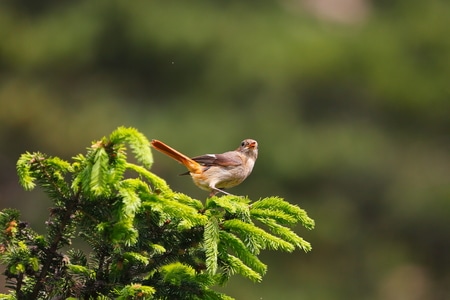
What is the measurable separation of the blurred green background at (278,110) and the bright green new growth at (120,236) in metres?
8.60

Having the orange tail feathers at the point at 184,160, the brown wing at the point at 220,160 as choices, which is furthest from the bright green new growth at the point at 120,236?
the brown wing at the point at 220,160

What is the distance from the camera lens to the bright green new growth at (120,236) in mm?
1970

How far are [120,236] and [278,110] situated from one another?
10.4 m

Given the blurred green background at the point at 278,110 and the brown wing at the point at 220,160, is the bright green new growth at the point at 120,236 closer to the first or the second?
the brown wing at the point at 220,160

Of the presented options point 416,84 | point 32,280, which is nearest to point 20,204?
point 416,84

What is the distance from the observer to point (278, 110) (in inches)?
487

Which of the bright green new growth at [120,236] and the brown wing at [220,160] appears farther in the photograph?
the brown wing at [220,160]

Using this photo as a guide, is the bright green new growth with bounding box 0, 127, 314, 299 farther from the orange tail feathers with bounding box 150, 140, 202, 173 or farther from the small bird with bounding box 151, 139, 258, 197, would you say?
the small bird with bounding box 151, 139, 258, 197

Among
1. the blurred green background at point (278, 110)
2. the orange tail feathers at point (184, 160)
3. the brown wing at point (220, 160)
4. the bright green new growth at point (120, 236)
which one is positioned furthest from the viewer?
the blurred green background at point (278, 110)

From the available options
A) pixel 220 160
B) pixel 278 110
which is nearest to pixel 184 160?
pixel 220 160

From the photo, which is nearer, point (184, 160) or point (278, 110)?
point (184, 160)

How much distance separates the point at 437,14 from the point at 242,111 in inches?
159

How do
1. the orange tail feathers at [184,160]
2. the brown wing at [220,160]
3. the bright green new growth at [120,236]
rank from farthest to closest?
the brown wing at [220,160], the orange tail feathers at [184,160], the bright green new growth at [120,236]

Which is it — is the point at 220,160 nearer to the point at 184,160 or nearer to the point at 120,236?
the point at 184,160
